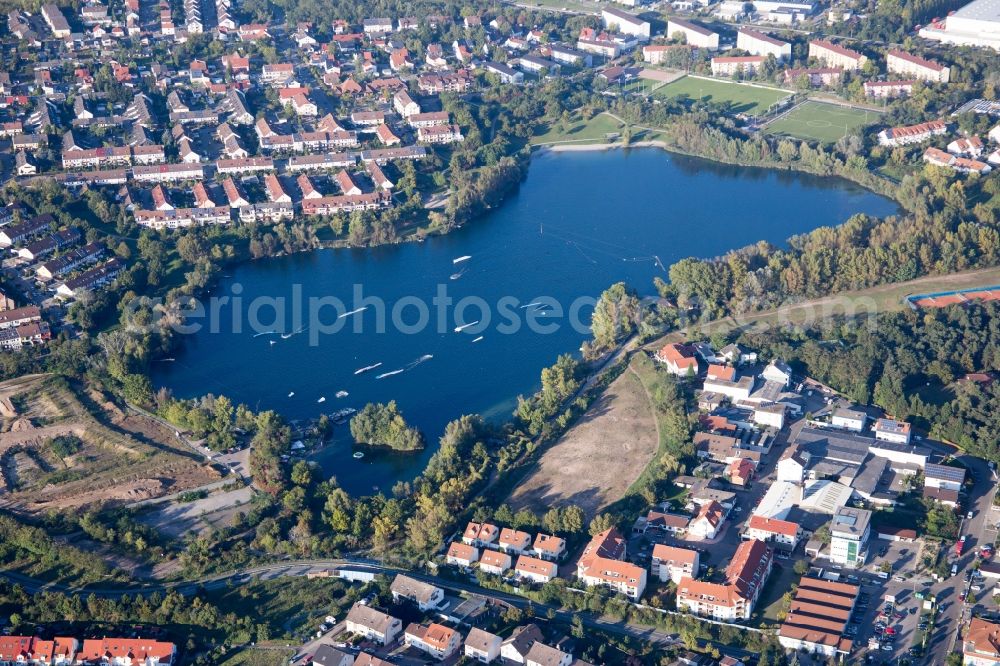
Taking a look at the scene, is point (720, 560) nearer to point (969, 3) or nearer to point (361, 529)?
point (361, 529)

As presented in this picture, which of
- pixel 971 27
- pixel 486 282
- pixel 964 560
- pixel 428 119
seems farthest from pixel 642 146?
pixel 964 560

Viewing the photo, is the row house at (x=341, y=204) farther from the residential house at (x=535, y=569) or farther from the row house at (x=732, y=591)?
the row house at (x=732, y=591)

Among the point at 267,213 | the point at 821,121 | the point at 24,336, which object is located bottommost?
the point at 24,336

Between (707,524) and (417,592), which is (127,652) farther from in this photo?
(707,524)

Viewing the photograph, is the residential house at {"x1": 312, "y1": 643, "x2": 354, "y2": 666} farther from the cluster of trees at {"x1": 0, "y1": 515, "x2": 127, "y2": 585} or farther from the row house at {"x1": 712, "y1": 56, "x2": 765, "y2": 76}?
the row house at {"x1": 712, "y1": 56, "x2": 765, "y2": 76}

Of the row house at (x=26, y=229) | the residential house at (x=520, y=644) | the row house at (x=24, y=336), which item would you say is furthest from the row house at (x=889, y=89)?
the residential house at (x=520, y=644)

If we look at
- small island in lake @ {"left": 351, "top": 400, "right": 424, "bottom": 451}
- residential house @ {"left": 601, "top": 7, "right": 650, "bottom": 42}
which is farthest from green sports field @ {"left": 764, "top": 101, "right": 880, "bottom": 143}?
small island in lake @ {"left": 351, "top": 400, "right": 424, "bottom": 451}
